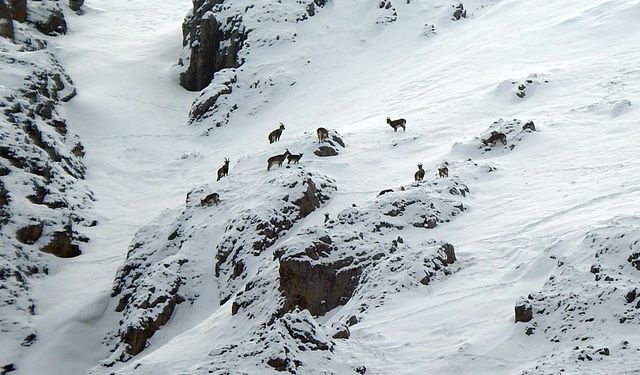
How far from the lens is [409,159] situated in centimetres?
2173

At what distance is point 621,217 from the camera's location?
1270 cm

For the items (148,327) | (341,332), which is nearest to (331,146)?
(148,327)

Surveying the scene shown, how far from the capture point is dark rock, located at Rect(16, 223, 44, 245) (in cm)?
2405

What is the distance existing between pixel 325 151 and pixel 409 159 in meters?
2.83

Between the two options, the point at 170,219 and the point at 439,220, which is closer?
the point at 439,220

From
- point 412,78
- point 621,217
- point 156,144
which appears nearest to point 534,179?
point 621,217

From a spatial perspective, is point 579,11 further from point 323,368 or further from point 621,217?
point 323,368

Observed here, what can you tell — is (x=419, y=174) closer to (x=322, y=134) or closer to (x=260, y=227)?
(x=260, y=227)

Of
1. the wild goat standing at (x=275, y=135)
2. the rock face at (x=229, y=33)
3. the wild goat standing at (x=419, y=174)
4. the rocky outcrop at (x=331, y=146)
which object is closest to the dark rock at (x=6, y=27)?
the rock face at (x=229, y=33)

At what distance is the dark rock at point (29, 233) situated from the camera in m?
24.0

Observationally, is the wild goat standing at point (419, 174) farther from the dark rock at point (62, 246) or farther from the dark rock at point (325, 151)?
the dark rock at point (62, 246)

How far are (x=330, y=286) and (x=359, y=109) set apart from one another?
16138mm

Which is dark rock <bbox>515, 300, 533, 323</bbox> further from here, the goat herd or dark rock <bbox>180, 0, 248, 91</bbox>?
dark rock <bbox>180, 0, 248, 91</bbox>

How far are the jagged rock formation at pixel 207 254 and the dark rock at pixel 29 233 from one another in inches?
184
